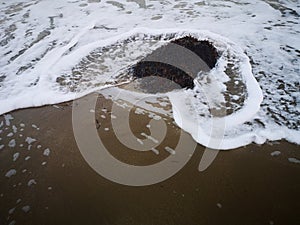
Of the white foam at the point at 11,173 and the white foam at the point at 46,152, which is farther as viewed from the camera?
the white foam at the point at 46,152

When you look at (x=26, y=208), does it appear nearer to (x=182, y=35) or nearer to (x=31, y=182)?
(x=31, y=182)

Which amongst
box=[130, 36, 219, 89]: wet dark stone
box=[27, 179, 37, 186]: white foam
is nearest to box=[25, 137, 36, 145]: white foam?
box=[27, 179, 37, 186]: white foam

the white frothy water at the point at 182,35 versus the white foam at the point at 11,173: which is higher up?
the white frothy water at the point at 182,35

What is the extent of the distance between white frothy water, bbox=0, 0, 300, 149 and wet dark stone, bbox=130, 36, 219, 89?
6.4 inches

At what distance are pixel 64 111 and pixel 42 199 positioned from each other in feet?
4.63

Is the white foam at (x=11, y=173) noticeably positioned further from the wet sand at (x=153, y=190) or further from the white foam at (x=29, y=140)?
the white foam at (x=29, y=140)

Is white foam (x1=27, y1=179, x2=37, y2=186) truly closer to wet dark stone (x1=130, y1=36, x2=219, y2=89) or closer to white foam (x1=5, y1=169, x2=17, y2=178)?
white foam (x1=5, y1=169, x2=17, y2=178)

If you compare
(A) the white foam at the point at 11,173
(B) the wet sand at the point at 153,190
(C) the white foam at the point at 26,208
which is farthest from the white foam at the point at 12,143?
(C) the white foam at the point at 26,208

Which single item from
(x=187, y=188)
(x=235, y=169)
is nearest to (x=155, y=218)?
(x=187, y=188)

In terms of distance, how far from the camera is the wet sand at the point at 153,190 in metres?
2.17

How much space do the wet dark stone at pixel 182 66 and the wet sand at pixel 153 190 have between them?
128 centimetres

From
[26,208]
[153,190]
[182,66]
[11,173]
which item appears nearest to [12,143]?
[11,173]

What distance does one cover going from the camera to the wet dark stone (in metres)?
4.00

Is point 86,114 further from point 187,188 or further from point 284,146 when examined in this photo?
point 284,146
